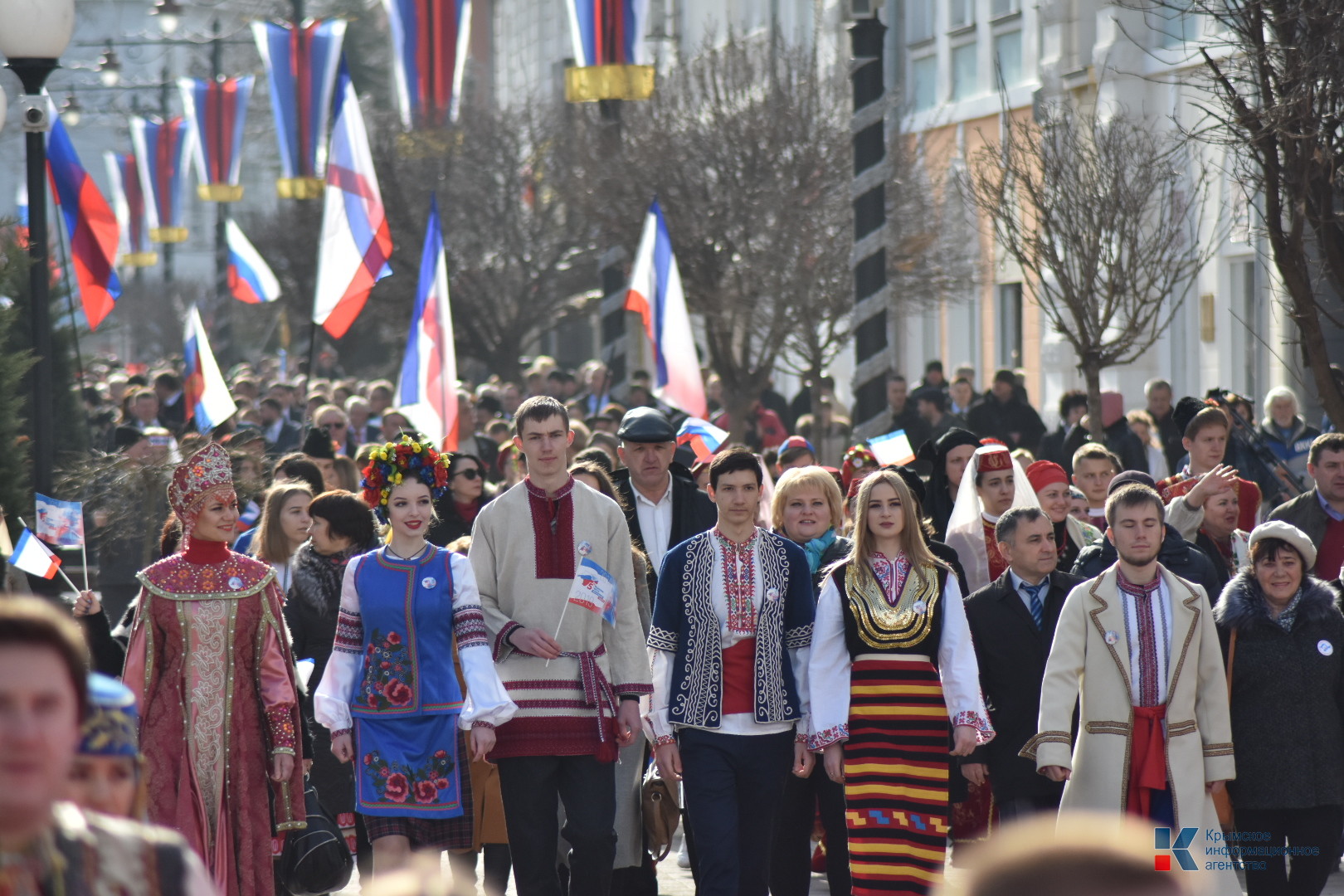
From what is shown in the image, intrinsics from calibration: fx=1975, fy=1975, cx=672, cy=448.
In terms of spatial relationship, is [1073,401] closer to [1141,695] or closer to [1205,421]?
[1205,421]

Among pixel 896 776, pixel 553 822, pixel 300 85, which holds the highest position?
pixel 300 85

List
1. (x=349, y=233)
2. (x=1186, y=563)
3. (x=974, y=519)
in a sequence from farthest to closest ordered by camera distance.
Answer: (x=349, y=233) < (x=974, y=519) < (x=1186, y=563)

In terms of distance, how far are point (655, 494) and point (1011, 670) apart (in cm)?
185

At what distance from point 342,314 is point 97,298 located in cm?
222

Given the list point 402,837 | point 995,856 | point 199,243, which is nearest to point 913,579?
point 402,837

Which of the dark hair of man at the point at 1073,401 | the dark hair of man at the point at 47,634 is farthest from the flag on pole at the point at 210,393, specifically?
the dark hair of man at the point at 47,634

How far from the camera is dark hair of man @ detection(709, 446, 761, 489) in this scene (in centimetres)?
705

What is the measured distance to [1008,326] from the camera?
29.0 meters

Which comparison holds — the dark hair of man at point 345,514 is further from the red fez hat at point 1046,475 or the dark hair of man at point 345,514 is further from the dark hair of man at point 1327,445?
the dark hair of man at point 1327,445

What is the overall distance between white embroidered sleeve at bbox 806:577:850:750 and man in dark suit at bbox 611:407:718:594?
1.66 m

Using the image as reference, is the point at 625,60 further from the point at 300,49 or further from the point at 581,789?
the point at 581,789

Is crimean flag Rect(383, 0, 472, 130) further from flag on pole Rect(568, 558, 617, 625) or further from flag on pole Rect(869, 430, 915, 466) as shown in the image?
flag on pole Rect(568, 558, 617, 625)

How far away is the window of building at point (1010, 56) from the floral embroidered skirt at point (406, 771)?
72.2 feet

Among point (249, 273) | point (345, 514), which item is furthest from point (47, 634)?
point (249, 273)
